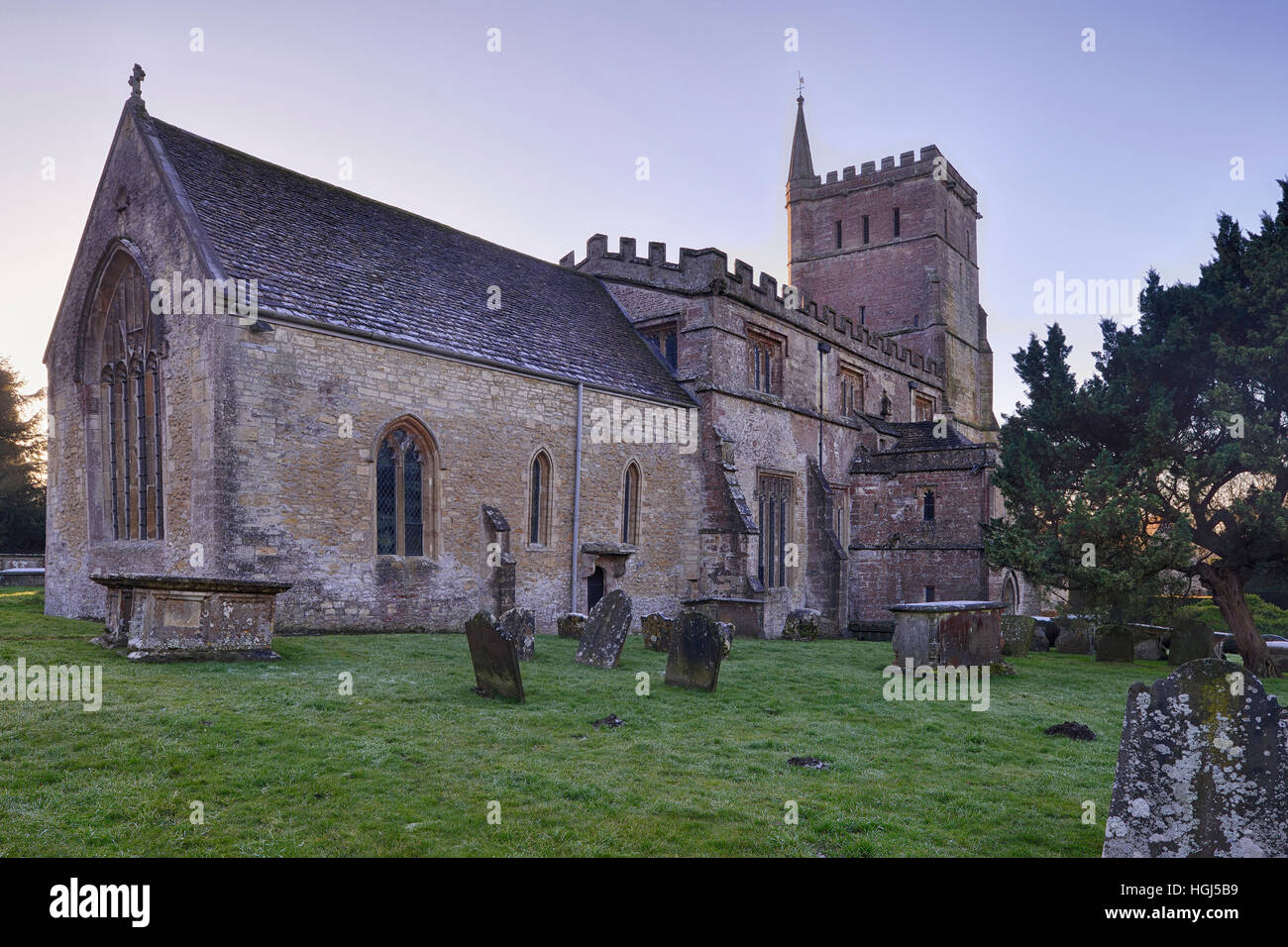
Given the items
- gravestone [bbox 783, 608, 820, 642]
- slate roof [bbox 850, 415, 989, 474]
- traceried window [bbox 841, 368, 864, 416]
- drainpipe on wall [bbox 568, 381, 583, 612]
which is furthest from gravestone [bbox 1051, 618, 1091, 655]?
drainpipe on wall [bbox 568, 381, 583, 612]

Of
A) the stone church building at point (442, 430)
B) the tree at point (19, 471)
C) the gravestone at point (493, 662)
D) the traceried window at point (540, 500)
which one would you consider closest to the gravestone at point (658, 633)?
the stone church building at point (442, 430)

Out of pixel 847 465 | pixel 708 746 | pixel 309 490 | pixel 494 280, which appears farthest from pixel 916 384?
pixel 708 746

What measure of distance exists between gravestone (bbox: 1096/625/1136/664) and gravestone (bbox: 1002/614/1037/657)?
1482 mm

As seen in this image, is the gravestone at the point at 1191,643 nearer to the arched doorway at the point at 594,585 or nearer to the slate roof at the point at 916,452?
the slate roof at the point at 916,452

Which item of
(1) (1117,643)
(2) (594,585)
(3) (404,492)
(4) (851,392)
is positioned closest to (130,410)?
(3) (404,492)

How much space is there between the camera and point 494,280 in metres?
21.5

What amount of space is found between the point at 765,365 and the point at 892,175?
17.7m

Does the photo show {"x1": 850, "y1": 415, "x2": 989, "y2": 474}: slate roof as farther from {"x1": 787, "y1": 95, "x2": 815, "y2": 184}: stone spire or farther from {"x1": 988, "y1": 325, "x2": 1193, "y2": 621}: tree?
{"x1": 787, "y1": 95, "x2": 815, "y2": 184}: stone spire

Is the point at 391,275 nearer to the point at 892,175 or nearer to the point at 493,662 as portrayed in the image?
the point at 493,662

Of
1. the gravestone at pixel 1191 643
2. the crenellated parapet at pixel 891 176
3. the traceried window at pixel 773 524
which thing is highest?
the crenellated parapet at pixel 891 176

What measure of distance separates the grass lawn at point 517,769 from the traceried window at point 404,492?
16.3ft

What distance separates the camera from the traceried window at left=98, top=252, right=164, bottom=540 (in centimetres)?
1565

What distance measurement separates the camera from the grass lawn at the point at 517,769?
5.06 m

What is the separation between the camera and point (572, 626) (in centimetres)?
1634
